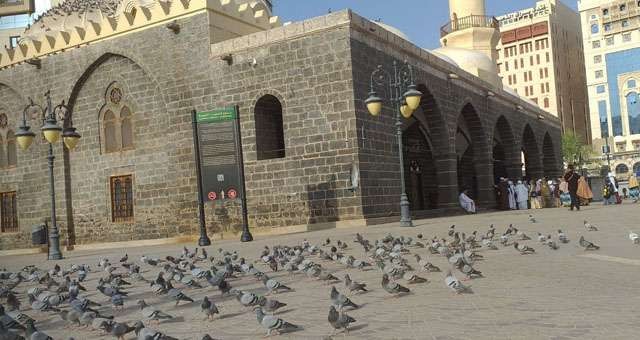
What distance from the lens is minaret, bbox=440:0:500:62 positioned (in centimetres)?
3136

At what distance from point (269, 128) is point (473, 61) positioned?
14932 millimetres

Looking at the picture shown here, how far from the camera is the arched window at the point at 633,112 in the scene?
69938 mm

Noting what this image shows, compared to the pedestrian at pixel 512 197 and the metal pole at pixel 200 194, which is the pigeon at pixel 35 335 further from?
the pedestrian at pixel 512 197

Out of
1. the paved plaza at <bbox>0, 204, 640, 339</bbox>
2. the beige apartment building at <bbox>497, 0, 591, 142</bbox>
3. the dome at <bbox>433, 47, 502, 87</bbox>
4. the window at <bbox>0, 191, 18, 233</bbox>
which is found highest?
the beige apartment building at <bbox>497, 0, 591, 142</bbox>

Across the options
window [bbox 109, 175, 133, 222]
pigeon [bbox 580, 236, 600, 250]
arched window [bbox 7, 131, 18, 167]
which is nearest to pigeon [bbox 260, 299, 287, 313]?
pigeon [bbox 580, 236, 600, 250]

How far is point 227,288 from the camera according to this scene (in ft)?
19.2

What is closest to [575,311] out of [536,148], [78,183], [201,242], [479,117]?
[201,242]

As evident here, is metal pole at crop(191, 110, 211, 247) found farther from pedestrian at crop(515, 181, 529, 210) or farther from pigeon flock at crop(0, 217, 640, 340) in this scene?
→ pedestrian at crop(515, 181, 529, 210)

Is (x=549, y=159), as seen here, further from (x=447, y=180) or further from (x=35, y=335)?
(x=35, y=335)

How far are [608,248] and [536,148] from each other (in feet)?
89.7

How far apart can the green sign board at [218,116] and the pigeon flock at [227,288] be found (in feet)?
17.5

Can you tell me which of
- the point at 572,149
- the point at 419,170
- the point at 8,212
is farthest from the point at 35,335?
the point at 572,149

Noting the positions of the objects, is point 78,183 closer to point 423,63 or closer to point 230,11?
point 230,11

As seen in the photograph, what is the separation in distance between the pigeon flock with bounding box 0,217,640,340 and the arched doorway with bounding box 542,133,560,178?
30094mm
